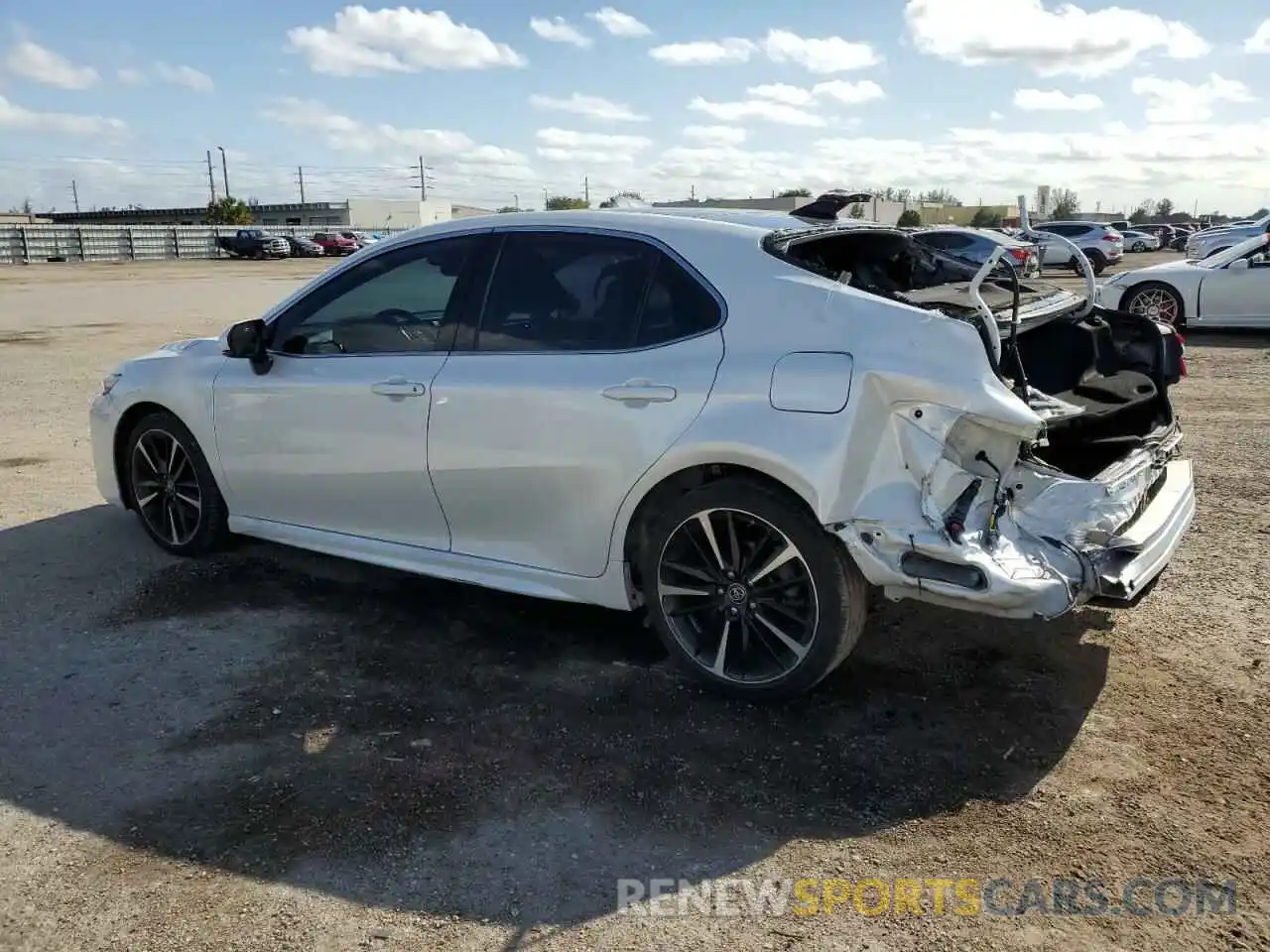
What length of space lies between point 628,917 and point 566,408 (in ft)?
6.19

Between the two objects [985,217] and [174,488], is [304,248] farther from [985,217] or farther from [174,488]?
[174,488]

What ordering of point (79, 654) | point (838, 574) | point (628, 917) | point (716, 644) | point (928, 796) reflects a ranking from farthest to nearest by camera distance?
1. point (79, 654)
2. point (716, 644)
3. point (838, 574)
4. point (928, 796)
5. point (628, 917)

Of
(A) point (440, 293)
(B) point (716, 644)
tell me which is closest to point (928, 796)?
(B) point (716, 644)

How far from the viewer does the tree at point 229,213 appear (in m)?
86.8

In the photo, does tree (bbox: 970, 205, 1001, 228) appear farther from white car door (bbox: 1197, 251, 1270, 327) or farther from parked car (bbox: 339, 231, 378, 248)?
white car door (bbox: 1197, 251, 1270, 327)

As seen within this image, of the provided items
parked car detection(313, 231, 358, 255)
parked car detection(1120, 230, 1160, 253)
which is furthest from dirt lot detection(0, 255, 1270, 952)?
parked car detection(313, 231, 358, 255)

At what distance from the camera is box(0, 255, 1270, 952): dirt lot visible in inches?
110

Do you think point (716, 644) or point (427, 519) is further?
point (427, 519)

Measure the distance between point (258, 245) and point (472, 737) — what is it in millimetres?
57598

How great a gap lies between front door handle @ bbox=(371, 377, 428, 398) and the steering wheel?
297mm

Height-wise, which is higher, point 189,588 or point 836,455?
point 836,455

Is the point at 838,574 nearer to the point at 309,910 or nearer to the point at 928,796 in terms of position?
the point at 928,796

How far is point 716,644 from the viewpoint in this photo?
396cm

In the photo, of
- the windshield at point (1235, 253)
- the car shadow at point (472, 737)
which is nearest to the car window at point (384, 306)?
the car shadow at point (472, 737)
